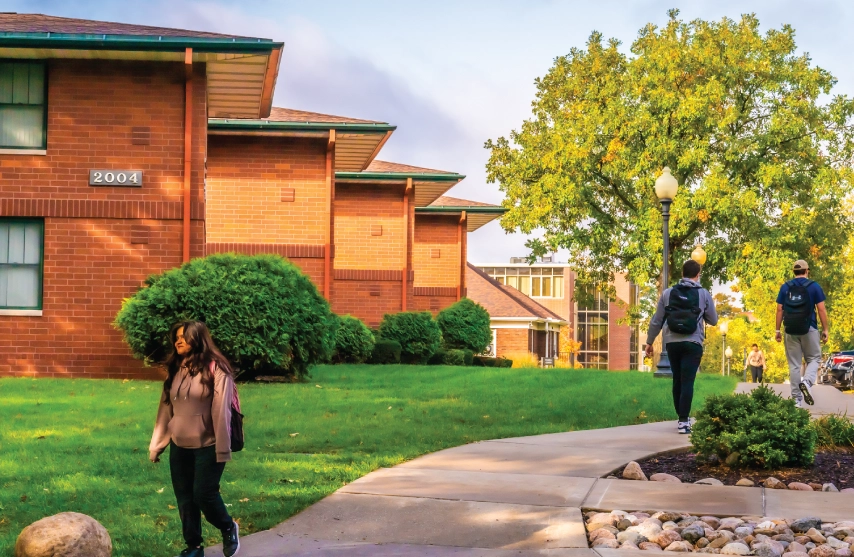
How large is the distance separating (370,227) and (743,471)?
23.3 m

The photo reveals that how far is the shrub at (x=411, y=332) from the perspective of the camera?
29047mm

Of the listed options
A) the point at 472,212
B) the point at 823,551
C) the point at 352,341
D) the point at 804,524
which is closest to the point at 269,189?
the point at 352,341

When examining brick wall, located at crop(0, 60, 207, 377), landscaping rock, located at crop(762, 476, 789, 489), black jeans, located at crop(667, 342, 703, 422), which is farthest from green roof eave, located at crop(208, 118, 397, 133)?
landscaping rock, located at crop(762, 476, 789, 489)

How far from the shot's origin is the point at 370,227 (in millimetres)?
32375

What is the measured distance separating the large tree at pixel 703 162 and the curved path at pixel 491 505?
26.2 m

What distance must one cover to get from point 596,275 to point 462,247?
19.8 feet

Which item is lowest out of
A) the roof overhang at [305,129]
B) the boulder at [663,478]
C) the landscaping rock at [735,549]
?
the landscaping rock at [735,549]

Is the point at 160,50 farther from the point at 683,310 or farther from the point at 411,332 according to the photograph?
the point at 411,332

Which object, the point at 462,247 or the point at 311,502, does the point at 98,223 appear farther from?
the point at 462,247

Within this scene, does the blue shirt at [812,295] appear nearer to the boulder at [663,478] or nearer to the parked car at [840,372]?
the boulder at [663,478]

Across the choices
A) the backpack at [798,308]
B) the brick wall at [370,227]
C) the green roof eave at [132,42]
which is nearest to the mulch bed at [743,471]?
the backpack at [798,308]

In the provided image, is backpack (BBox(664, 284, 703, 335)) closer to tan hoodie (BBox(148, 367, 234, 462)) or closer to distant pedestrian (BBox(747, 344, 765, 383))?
tan hoodie (BBox(148, 367, 234, 462))

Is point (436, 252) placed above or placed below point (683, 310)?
above

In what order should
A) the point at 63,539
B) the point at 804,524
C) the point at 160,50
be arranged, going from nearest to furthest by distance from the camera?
the point at 63,539 → the point at 804,524 → the point at 160,50
